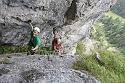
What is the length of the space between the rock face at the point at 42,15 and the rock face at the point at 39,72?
4078 mm

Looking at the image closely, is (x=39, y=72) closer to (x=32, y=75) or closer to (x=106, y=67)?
(x=32, y=75)

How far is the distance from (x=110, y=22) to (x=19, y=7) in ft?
491

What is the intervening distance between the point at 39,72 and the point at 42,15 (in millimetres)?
8098

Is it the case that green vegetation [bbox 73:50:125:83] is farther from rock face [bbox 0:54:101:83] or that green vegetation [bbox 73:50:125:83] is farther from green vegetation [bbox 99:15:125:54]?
green vegetation [bbox 99:15:125:54]

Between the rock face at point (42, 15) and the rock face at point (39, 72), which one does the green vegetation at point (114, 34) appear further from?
the rock face at point (39, 72)

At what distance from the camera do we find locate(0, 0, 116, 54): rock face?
70.9 ft

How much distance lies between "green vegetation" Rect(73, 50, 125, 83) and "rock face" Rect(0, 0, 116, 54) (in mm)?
5920

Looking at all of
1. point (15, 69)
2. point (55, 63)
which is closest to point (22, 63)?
point (15, 69)

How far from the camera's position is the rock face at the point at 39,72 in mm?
16594

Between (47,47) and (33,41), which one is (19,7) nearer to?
(33,41)

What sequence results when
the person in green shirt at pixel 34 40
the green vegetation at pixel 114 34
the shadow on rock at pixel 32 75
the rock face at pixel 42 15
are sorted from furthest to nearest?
1. the green vegetation at pixel 114 34
2. the rock face at pixel 42 15
3. the person in green shirt at pixel 34 40
4. the shadow on rock at pixel 32 75

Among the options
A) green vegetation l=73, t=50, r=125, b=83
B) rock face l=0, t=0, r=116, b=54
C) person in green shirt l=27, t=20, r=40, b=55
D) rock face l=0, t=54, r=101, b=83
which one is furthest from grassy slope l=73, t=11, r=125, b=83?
rock face l=0, t=0, r=116, b=54

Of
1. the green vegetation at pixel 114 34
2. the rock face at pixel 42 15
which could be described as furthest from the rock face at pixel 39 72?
the green vegetation at pixel 114 34

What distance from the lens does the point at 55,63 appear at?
66.2 feet
